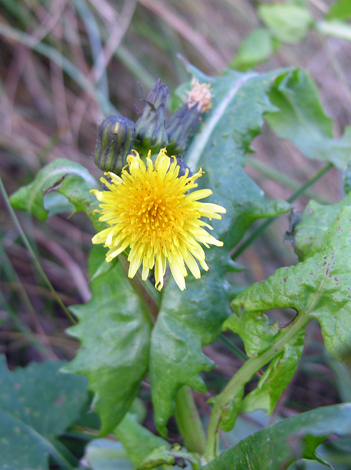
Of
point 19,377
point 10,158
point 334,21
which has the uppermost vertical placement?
point 334,21

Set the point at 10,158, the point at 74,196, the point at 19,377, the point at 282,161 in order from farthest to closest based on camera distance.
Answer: the point at 282,161
the point at 10,158
the point at 19,377
the point at 74,196

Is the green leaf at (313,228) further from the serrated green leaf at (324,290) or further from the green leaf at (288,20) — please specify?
the green leaf at (288,20)

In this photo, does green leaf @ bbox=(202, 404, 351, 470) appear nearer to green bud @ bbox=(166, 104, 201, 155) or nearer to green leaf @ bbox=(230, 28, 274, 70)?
green bud @ bbox=(166, 104, 201, 155)

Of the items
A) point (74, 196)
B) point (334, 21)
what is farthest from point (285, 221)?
point (74, 196)

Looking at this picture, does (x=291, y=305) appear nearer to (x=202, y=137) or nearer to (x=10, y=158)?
(x=202, y=137)

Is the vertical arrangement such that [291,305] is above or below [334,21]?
below

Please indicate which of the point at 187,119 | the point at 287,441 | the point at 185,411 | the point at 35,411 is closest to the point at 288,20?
the point at 187,119

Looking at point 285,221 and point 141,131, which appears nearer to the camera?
point 141,131
